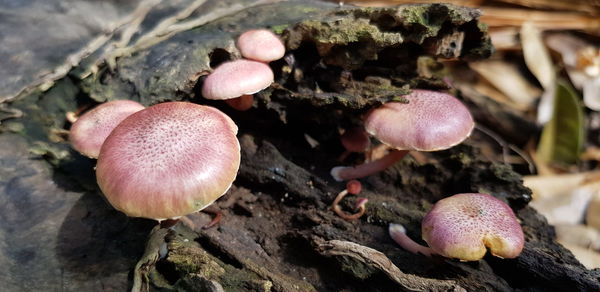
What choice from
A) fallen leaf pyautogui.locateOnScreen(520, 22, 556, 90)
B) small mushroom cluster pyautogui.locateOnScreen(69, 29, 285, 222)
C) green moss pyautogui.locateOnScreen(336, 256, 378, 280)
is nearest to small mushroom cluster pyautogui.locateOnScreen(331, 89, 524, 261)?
green moss pyautogui.locateOnScreen(336, 256, 378, 280)

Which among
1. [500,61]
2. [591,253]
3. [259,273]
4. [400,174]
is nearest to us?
[259,273]

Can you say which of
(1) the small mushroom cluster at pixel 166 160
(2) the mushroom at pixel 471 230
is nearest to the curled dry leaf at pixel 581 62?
(2) the mushroom at pixel 471 230

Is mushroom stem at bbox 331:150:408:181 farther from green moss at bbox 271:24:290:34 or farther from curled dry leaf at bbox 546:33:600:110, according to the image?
curled dry leaf at bbox 546:33:600:110

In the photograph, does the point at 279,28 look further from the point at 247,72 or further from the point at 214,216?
the point at 214,216

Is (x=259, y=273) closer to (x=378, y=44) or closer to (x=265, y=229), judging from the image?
(x=265, y=229)

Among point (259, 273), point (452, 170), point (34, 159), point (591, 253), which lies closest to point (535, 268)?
point (452, 170)

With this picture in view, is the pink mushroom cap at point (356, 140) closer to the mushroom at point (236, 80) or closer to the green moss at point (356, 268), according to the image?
the mushroom at point (236, 80)
